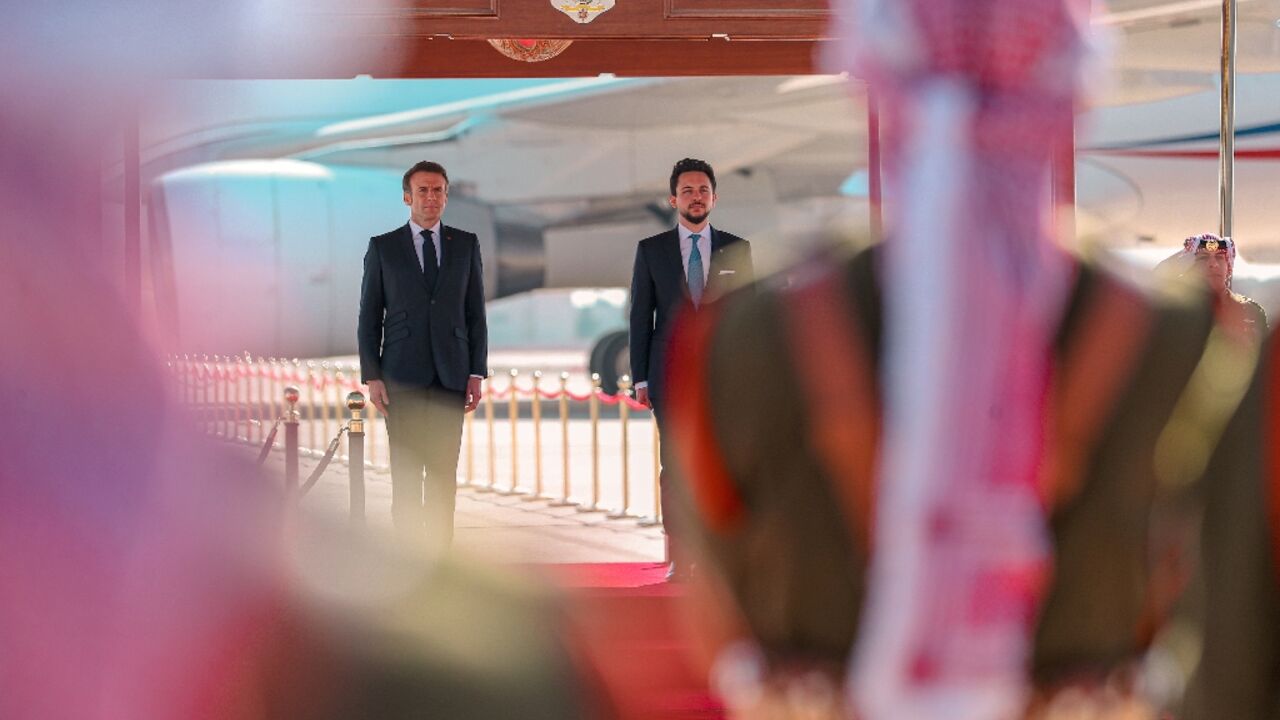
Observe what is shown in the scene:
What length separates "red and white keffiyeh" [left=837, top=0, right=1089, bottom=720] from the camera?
1353 mm

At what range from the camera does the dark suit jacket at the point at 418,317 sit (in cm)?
581

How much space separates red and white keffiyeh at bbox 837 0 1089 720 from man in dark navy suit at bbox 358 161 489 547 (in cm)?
448

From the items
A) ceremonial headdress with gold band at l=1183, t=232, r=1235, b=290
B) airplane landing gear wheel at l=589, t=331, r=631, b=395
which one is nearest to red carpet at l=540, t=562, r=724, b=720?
ceremonial headdress with gold band at l=1183, t=232, r=1235, b=290

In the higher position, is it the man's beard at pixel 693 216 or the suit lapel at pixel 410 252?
the man's beard at pixel 693 216

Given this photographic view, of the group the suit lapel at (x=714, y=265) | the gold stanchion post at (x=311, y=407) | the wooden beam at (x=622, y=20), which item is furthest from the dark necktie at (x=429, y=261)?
the gold stanchion post at (x=311, y=407)

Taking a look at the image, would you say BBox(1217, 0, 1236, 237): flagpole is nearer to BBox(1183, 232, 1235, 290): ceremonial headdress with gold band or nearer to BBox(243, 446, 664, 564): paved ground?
BBox(1183, 232, 1235, 290): ceremonial headdress with gold band

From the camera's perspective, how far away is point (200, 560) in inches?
32.2

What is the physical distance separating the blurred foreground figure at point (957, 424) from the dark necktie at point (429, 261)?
4462 millimetres

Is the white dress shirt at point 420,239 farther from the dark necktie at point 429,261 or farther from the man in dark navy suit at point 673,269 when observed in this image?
the man in dark navy suit at point 673,269

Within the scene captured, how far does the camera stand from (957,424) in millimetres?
1344

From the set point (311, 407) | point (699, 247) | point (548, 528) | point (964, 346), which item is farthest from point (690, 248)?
point (311, 407)

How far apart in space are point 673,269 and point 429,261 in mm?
1017

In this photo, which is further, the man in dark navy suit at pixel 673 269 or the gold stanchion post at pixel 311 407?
the gold stanchion post at pixel 311 407

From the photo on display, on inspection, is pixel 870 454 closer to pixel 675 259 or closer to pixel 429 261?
pixel 675 259
